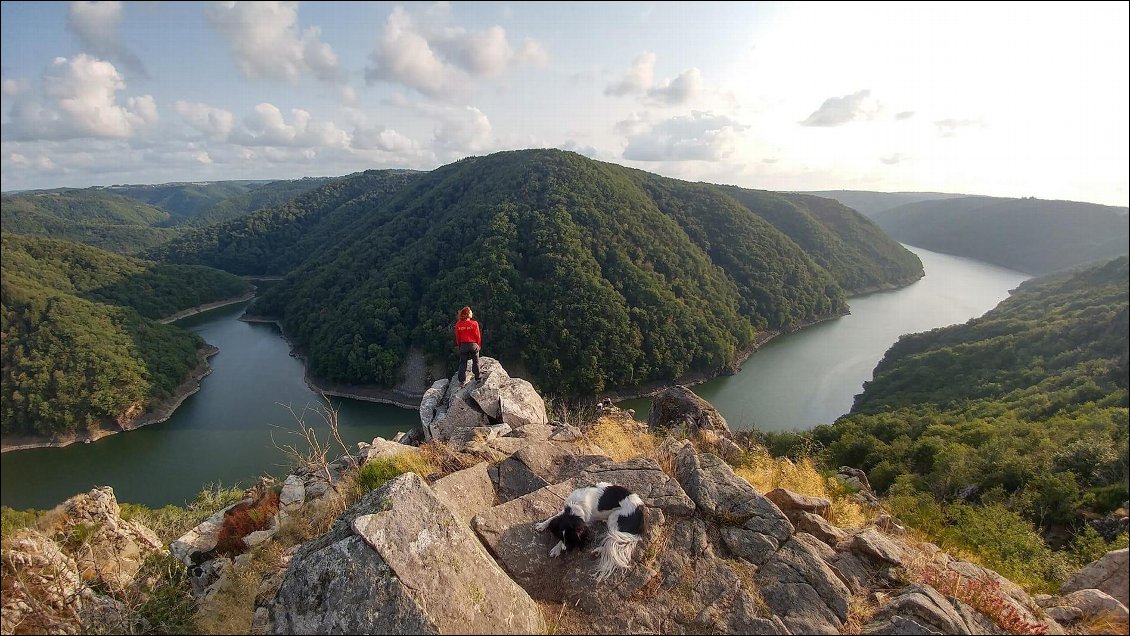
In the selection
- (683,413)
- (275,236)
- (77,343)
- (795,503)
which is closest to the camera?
(795,503)

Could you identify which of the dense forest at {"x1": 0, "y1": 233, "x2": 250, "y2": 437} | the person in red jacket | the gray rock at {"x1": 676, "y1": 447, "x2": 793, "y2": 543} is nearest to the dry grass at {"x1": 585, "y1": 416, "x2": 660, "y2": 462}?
the gray rock at {"x1": 676, "y1": 447, "x2": 793, "y2": 543}

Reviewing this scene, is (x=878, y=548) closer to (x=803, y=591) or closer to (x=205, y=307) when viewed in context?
(x=803, y=591)

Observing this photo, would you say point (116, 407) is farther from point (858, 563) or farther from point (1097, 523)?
point (1097, 523)

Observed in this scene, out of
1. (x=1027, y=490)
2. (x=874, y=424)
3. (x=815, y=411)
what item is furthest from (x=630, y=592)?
(x=815, y=411)

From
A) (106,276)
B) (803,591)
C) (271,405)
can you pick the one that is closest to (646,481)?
(803,591)

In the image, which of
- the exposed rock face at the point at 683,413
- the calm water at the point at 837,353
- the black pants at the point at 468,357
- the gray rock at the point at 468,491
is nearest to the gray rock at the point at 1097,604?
the gray rock at the point at 468,491

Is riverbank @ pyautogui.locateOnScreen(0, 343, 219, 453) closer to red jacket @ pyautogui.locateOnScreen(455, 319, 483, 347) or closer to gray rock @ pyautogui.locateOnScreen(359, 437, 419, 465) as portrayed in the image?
red jacket @ pyautogui.locateOnScreen(455, 319, 483, 347)

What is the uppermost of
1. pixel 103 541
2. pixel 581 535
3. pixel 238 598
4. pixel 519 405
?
pixel 581 535
